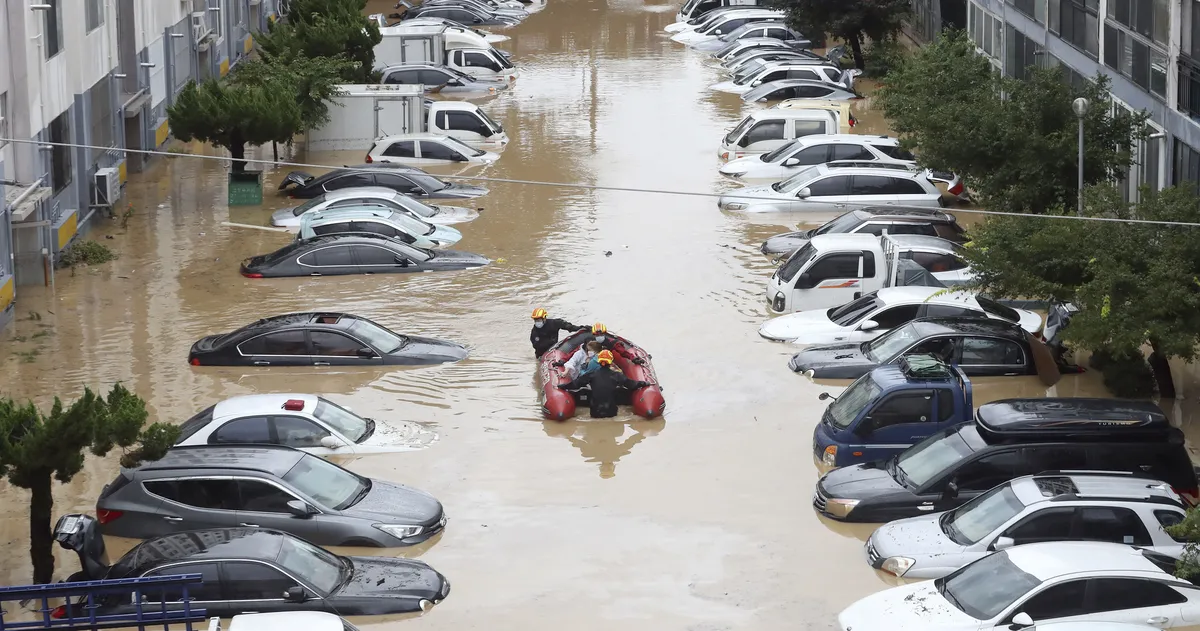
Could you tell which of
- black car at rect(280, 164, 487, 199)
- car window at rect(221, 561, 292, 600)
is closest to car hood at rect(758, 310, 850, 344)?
black car at rect(280, 164, 487, 199)

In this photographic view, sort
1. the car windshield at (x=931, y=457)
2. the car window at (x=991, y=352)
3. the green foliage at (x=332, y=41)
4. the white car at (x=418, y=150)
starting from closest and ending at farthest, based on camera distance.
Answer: the car windshield at (x=931, y=457) → the car window at (x=991, y=352) → the white car at (x=418, y=150) → the green foliage at (x=332, y=41)

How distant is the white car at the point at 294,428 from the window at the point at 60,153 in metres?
11.9

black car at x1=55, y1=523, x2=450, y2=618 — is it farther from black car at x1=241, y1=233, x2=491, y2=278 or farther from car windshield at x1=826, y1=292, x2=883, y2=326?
black car at x1=241, y1=233, x2=491, y2=278

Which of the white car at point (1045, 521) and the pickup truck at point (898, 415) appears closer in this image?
the white car at point (1045, 521)

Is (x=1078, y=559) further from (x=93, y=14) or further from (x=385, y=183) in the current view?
(x=93, y=14)

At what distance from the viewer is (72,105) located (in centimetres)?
2938

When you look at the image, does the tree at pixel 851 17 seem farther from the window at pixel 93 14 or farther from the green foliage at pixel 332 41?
the window at pixel 93 14

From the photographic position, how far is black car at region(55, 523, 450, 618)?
14070 mm

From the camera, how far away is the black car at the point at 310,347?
2167cm

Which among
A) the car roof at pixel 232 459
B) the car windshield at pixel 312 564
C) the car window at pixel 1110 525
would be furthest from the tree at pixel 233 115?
the car window at pixel 1110 525

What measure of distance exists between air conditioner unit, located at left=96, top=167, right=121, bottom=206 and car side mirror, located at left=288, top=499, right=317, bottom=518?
53.6 ft

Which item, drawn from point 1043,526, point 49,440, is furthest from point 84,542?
point 1043,526

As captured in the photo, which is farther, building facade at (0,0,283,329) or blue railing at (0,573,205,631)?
building facade at (0,0,283,329)

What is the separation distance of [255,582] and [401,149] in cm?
2168
